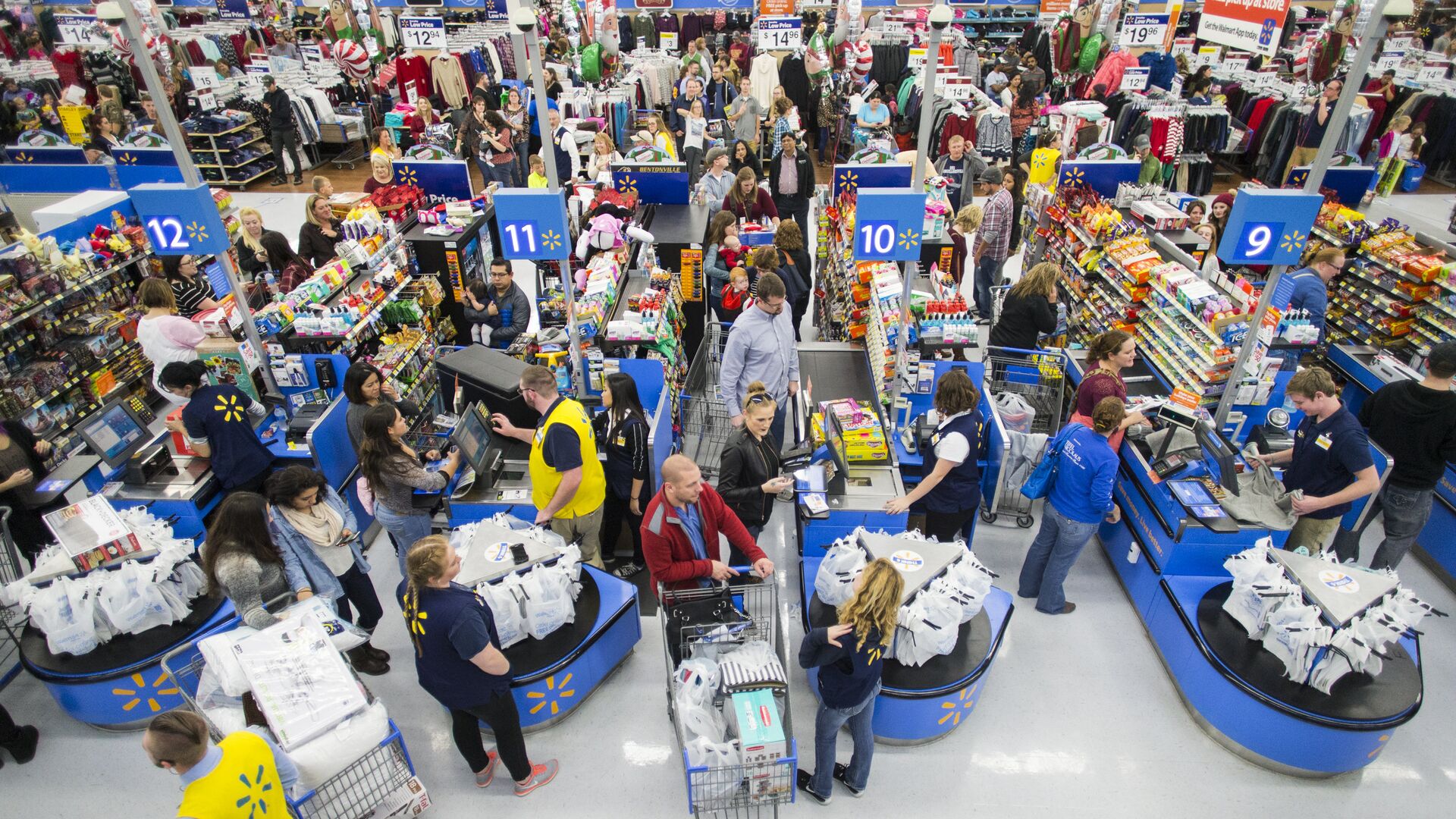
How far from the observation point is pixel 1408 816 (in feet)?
13.6

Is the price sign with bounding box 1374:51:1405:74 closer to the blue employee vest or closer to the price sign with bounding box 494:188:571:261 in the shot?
the blue employee vest

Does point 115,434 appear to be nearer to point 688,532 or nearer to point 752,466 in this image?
point 688,532

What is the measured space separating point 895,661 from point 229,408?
4.34 meters

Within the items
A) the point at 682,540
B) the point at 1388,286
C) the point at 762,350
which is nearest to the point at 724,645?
the point at 682,540

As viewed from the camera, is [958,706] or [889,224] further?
[889,224]

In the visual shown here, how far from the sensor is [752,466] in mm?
4699

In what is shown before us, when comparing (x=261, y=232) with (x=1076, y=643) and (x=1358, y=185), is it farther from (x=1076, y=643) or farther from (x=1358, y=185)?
(x=1358, y=185)

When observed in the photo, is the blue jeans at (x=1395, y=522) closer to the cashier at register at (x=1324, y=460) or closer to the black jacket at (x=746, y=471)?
the cashier at register at (x=1324, y=460)

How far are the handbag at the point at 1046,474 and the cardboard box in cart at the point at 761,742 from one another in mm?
2369

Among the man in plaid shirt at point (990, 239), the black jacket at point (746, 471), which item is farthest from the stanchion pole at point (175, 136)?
the man in plaid shirt at point (990, 239)

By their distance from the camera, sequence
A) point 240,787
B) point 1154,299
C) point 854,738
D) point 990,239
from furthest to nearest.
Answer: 1. point 990,239
2. point 1154,299
3. point 854,738
4. point 240,787

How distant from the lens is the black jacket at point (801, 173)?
9773 millimetres

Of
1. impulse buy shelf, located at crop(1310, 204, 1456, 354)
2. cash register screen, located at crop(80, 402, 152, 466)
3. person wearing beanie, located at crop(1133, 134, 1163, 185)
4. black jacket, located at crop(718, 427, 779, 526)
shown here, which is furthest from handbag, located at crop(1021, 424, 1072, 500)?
cash register screen, located at crop(80, 402, 152, 466)

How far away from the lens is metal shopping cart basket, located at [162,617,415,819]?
142 inches
